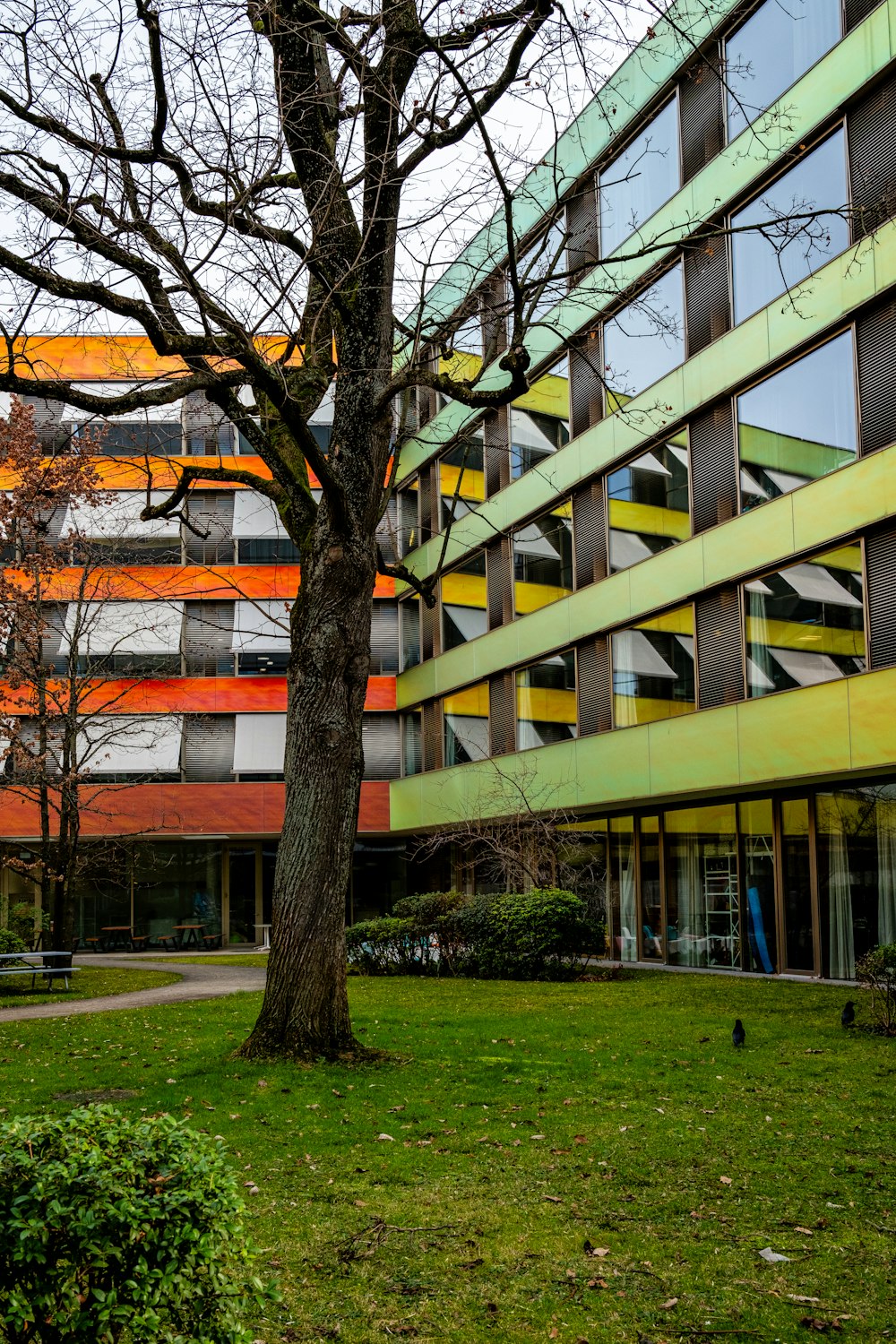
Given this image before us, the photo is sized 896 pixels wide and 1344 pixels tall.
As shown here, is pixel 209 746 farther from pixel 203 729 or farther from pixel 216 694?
pixel 216 694

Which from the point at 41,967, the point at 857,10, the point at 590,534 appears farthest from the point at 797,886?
the point at 857,10

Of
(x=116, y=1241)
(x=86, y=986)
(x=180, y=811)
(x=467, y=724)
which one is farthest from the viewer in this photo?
(x=180, y=811)

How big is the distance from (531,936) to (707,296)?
1192 cm

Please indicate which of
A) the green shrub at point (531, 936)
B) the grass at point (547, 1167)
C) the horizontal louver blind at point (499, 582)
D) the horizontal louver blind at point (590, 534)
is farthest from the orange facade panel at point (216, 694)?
the grass at point (547, 1167)

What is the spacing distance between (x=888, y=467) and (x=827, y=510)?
1.45 meters

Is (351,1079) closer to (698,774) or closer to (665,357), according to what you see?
(698,774)

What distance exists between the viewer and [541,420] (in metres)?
29.3

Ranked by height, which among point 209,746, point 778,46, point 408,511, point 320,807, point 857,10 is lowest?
point 320,807

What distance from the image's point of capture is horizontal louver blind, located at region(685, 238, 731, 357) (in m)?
21.8

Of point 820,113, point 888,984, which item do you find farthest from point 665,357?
point 888,984

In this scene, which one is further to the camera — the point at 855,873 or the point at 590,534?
the point at 590,534

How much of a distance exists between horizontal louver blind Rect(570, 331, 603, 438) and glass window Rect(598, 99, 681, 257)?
232 centimetres

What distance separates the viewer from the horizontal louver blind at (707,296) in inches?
856

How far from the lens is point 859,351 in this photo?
17938mm
